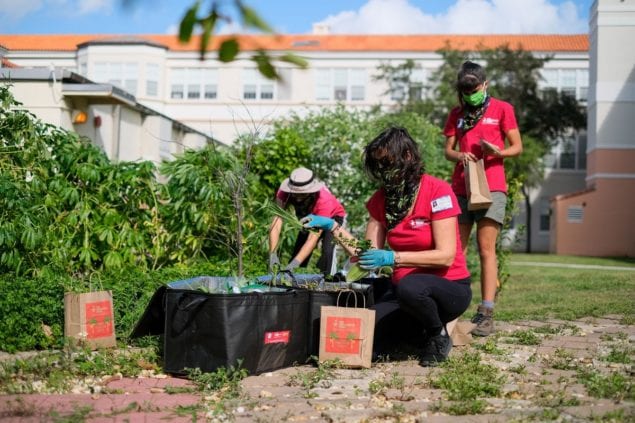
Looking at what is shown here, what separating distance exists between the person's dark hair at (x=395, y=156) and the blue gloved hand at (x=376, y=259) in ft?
1.49

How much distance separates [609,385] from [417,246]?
137 centimetres

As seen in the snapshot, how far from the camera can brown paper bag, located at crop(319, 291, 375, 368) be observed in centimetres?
477

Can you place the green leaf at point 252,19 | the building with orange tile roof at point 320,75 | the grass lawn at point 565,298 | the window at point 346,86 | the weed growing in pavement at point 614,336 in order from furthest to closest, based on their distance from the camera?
the window at point 346,86, the building with orange tile roof at point 320,75, the grass lawn at point 565,298, the weed growing in pavement at point 614,336, the green leaf at point 252,19

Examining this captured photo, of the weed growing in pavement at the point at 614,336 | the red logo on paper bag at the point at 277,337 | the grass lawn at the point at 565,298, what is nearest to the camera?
the red logo on paper bag at the point at 277,337

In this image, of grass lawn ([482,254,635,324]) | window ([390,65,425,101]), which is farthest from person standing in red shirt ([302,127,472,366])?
window ([390,65,425,101])

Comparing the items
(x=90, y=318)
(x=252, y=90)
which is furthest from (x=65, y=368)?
(x=252, y=90)

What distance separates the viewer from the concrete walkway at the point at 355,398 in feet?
12.0

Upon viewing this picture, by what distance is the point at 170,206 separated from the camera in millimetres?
7434

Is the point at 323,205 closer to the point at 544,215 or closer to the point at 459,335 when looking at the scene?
the point at 459,335

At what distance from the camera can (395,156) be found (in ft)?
15.8

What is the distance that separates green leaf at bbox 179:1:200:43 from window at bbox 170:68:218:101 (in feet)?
150

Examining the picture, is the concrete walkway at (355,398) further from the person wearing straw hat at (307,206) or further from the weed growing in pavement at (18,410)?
the person wearing straw hat at (307,206)

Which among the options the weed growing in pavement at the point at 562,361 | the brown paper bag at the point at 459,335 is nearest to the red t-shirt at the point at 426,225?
the brown paper bag at the point at 459,335

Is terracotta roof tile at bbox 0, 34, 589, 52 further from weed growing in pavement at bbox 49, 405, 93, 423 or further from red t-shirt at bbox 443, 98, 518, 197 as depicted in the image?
weed growing in pavement at bbox 49, 405, 93, 423
